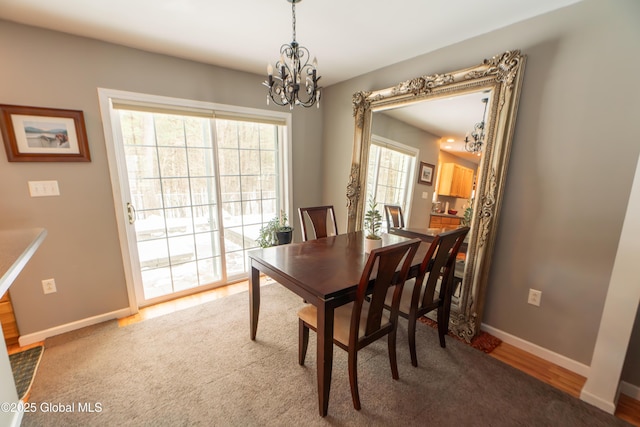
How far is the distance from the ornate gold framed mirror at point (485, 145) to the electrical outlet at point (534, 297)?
0.96 feet

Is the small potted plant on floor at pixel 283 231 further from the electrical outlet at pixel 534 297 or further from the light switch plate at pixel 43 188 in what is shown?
the electrical outlet at pixel 534 297

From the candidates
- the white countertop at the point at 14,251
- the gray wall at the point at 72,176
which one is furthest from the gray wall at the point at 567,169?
the white countertop at the point at 14,251

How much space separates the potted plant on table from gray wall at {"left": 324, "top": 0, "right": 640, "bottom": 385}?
206cm

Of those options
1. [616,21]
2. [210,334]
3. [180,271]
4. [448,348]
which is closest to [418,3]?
[616,21]

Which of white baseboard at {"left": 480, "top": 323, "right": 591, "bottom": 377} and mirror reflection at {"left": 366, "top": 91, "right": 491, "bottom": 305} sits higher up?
mirror reflection at {"left": 366, "top": 91, "right": 491, "bottom": 305}

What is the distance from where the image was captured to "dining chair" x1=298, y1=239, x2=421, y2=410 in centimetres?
131

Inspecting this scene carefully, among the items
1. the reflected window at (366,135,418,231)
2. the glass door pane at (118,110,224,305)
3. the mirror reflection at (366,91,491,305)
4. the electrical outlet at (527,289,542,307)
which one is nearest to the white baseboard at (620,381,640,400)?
the electrical outlet at (527,289,542,307)

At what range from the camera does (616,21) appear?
1.45 metres

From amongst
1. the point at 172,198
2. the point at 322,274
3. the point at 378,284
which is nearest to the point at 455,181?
the point at 378,284

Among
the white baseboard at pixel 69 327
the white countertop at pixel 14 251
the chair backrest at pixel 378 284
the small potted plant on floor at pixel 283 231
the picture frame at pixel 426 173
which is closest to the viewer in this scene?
the white countertop at pixel 14 251

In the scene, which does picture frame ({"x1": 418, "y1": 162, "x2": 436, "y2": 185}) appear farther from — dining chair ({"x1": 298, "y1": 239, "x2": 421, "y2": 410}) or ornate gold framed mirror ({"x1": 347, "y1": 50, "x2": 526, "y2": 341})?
dining chair ({"x1": 298, "y1": 239, "x2": 421, "y2": 410})

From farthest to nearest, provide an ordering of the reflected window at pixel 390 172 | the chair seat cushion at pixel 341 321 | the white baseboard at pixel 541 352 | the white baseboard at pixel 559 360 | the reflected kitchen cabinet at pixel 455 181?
1. the reflected window at pixel 390 172
2. the reflected kitchen cabinet at pixel 455 181
3. the white baseboard at pixel 541 352
4. the white baseboard at pixel 559 360
5. the chair seat cushion at pixel 341 321

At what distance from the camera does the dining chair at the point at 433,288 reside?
1624mm

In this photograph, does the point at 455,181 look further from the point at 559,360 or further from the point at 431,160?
the point at 559,360
